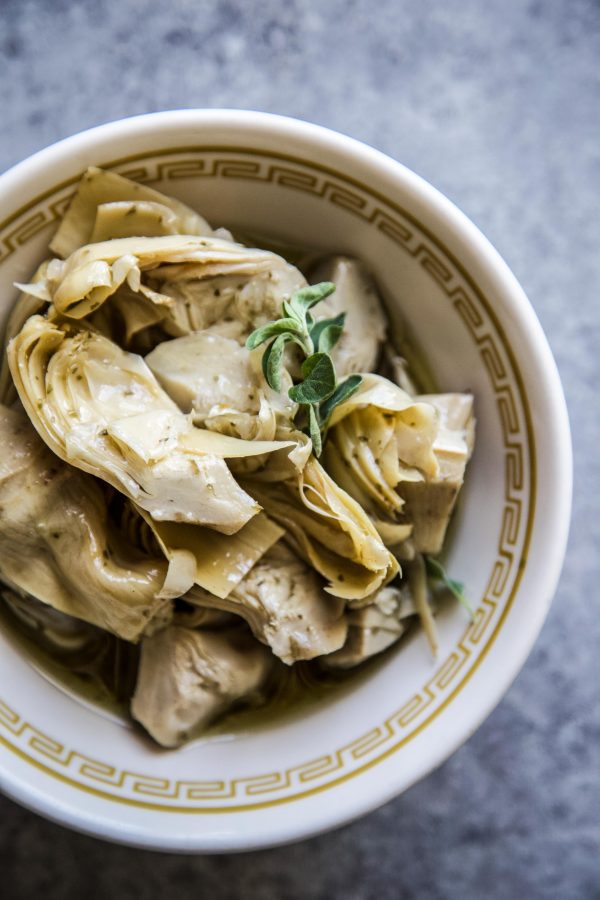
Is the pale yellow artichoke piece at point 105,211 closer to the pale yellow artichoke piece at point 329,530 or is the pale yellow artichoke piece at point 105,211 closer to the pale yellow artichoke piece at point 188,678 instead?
the pale yellow artichoke piece at point 329,530

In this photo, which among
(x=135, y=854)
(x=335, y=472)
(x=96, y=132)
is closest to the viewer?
(x=96, y=132)

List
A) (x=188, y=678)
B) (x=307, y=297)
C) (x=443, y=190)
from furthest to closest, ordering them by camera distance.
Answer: (x=443, y=190) → (x=188, y=678) → (x=307, y=297)

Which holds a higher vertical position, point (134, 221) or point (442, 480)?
point (134, 221)

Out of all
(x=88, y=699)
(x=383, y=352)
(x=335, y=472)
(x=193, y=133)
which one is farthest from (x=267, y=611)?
(x=193, y=133)

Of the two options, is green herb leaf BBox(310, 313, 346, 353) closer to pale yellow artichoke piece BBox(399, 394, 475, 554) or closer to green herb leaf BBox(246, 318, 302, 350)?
green herb leaf BBox(246, 318, 302, 350)

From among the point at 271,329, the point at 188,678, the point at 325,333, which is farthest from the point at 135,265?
the point at 188,678

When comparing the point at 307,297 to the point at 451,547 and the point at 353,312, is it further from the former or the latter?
the point at 451,547

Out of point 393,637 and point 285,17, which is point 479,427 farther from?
point 285,17
